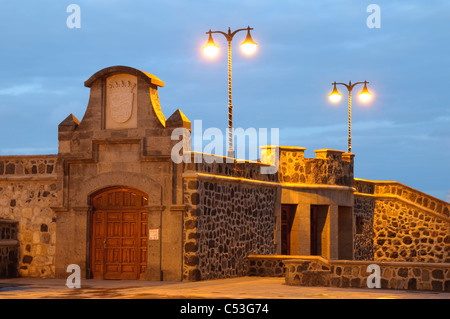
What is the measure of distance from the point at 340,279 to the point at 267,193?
7.20 meters

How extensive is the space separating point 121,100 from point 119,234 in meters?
3.77

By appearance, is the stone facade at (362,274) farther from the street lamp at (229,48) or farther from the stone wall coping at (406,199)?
the stone wall coping at (406,199)

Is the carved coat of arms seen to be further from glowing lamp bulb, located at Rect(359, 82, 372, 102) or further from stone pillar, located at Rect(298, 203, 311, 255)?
glowing lamp bulb, located at Rect(359, 82, 372, 102)

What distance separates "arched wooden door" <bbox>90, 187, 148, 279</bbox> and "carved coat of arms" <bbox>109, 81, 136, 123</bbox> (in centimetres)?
205

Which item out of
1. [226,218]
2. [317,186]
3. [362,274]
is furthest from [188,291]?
[317,186]

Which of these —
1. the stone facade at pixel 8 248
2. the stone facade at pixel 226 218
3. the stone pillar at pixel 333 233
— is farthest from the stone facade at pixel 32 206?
the stone pillar at pixel 333 233

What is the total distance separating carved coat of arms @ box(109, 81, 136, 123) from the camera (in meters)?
22.7

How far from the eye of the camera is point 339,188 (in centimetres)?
2911

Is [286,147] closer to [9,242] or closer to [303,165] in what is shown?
[303,165]

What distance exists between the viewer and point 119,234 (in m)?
22.7

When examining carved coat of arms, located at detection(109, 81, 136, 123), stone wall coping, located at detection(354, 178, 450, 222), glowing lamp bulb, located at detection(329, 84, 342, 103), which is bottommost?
stone wall coping, located at detection(354, 178, 450, 222)

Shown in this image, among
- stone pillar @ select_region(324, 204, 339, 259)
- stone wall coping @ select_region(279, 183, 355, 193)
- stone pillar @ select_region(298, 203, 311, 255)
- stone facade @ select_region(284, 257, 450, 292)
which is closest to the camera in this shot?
stone facade @ select_region(284, 257, 450, 292)

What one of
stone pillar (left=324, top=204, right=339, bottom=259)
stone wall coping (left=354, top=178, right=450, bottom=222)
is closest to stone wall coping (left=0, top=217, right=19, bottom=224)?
stone pillar (left=324, top=204, right=339, bottom=259)
